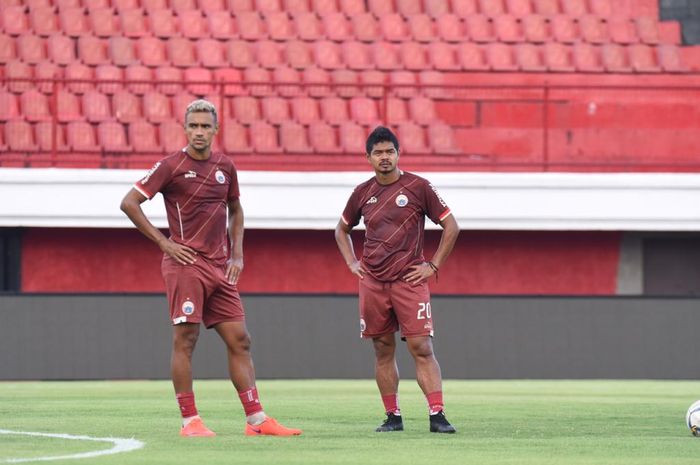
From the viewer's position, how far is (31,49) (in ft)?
67.2

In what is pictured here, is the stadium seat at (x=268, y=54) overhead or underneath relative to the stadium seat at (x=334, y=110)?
overhead

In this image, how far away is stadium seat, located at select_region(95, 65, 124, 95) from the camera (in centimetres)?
1972

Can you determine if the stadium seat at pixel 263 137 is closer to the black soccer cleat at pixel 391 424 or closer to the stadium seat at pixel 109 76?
the stadium seat at pixel 109 76

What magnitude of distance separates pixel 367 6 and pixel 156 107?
4057 millimetres

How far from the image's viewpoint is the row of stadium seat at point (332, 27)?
69.0ft

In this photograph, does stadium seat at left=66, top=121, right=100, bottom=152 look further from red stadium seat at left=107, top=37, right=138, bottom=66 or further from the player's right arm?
the player's right arm

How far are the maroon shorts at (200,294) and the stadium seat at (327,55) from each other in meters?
12.5

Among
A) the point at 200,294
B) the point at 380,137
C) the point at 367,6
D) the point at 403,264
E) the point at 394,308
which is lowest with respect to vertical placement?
the point at 394,308

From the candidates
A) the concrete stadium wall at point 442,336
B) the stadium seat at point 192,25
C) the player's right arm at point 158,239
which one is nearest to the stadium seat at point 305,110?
the stadium seat at point 192,25

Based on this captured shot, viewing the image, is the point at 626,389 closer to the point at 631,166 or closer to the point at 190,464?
the point at 631,166

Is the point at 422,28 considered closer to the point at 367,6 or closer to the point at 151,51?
the point at 367,6

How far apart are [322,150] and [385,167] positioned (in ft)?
36.1

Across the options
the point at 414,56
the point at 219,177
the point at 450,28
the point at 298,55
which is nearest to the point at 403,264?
the point at 219,177

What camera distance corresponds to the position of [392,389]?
8930mm
